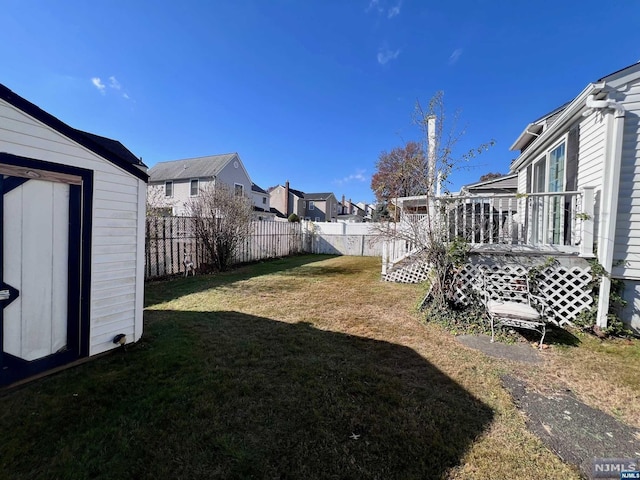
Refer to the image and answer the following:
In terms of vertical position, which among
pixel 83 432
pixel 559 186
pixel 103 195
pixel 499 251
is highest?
pixel 559 186

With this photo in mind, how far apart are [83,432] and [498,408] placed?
362cm

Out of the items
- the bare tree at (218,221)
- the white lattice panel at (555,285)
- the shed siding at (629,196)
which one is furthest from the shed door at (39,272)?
the shed siding at (629,196)

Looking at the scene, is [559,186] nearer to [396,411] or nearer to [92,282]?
[396,411]

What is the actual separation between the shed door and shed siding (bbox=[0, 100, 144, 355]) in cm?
19

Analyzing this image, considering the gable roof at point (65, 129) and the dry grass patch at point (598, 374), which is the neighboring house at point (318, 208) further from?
the dry grass patch at point (598, 374)

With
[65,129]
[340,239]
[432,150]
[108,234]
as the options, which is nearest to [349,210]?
[340,239]

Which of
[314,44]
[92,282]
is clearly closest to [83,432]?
[92,282]

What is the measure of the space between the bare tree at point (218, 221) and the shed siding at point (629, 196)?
1024cm

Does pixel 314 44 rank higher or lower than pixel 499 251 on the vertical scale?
higher

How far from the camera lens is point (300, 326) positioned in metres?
4.72

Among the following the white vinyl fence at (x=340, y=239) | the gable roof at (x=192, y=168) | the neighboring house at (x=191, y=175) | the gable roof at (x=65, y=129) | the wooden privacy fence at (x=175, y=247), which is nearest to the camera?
the gable roof at (x=65, y=129)

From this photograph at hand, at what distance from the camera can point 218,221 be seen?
1024 centimetres

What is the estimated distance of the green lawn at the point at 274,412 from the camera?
6.15 ft

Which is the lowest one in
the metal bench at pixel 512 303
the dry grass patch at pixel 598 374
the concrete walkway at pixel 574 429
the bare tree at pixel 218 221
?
the concrete walkway at pixel 574 429
